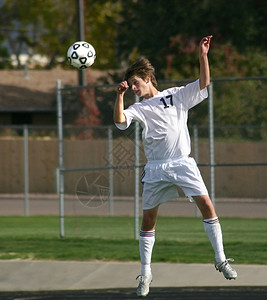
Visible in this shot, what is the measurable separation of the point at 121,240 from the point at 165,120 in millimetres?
5911

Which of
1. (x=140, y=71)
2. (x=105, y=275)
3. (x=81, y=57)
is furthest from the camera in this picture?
(x=105, y=275)

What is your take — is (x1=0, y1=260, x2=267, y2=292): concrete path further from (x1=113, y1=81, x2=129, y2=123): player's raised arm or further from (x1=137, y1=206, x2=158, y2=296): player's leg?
(x1=113, y1=81, x2=129, y2=123): player's raised arm

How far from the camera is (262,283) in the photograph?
10391mm

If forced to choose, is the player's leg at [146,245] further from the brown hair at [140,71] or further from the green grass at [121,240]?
the green grass at [121,240]

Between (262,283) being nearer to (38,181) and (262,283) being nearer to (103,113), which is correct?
(103,113)

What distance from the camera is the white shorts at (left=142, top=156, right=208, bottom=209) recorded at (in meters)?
8.55

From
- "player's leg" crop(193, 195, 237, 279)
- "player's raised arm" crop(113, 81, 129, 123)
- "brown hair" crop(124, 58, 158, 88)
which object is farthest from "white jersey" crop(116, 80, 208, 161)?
"player's leg" crop(193, 195, 237, 279)

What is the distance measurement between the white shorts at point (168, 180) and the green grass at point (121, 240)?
10.3 ft

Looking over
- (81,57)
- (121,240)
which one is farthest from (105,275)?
(121,240)

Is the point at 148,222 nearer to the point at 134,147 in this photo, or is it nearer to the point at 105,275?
the point at 105,275

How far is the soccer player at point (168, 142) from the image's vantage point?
8539 mm

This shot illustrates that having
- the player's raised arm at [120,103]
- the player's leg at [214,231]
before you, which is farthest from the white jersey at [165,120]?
the player's leg at [214,231]

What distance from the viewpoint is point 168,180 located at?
8.59m

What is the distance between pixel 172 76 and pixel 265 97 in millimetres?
24202
